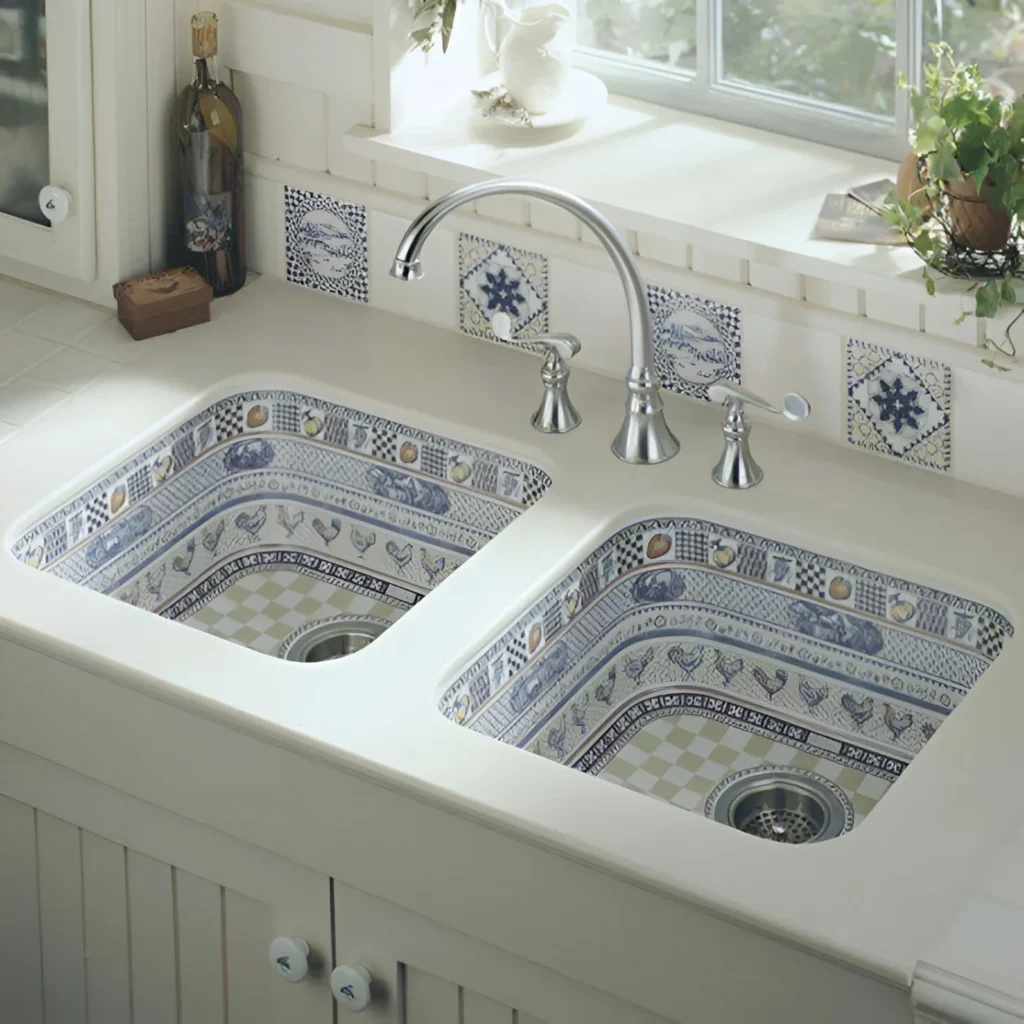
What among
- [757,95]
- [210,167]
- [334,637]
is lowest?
[334,637]

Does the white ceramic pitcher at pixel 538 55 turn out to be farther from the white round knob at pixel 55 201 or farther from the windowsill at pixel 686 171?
the white round knob at pixel 55 201

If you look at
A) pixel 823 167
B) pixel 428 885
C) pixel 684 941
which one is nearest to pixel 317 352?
pixel 823 167

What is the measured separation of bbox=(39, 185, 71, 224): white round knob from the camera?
246 centimetres

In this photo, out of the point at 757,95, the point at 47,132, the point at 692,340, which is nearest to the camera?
the point at 692,340

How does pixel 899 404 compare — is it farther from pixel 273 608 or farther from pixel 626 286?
pixel 273 608

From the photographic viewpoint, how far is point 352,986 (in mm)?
1892

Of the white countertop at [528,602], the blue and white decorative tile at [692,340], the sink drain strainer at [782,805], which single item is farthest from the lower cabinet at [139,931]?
the blue and white decorative tile at [692,340]

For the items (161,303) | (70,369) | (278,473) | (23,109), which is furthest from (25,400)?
(23,109)

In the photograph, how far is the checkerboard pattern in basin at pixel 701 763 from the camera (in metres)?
2.06

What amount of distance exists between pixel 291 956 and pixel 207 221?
1001 mm

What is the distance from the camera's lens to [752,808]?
2062mm

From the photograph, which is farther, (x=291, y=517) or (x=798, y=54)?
(x=291, y=517)

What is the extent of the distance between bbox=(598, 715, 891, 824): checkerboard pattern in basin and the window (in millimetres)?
733

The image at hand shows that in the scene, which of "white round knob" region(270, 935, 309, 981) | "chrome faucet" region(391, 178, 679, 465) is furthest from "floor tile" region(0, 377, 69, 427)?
"white round knob" region(270, 935, 309, 981)
